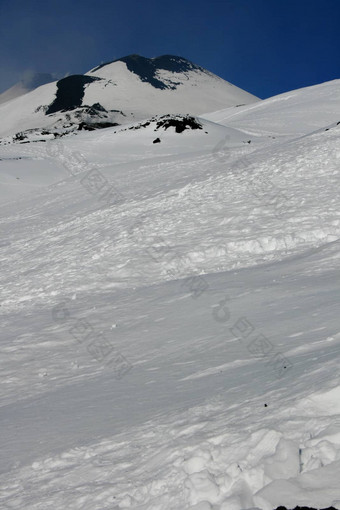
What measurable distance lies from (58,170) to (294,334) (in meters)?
22.1

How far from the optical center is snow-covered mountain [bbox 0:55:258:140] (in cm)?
8806

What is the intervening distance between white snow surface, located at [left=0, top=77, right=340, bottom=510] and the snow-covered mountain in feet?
204

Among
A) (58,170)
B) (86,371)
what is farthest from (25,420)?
(58,170)

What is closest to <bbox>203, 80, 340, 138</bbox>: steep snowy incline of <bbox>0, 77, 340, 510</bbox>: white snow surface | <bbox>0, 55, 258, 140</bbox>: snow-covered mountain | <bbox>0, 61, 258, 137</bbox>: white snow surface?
<bbox>0, 77, 340, 510</bbox>: white snow surface

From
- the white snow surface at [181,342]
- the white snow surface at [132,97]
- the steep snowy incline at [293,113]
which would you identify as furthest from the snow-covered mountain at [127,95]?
the white snow surface at [181,342]

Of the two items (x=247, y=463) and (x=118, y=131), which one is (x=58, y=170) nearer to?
(x=118, y=131)

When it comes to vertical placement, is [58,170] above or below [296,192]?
above

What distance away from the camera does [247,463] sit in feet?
9.35

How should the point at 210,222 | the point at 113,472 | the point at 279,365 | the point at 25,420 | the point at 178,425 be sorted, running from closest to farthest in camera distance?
the point at 113,472, the point at 178,425, the point at 279,365, the point at 25,420, the point at 210,222

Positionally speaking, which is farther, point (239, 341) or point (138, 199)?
point (138, 199)

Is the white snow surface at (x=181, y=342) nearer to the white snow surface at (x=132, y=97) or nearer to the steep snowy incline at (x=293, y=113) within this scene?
the steep snowy incline at (x=293, y=113)

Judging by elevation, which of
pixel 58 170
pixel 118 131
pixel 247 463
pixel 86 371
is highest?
pixel 118 131

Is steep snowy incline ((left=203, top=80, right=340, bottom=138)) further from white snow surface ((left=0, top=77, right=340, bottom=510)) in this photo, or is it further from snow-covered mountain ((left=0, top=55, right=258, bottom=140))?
snow-covered mountain ((left=0, top=55, right=258, bottom=140))

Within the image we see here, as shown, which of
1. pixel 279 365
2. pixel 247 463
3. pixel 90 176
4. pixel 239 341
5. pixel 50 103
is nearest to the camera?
pixel 247 463
